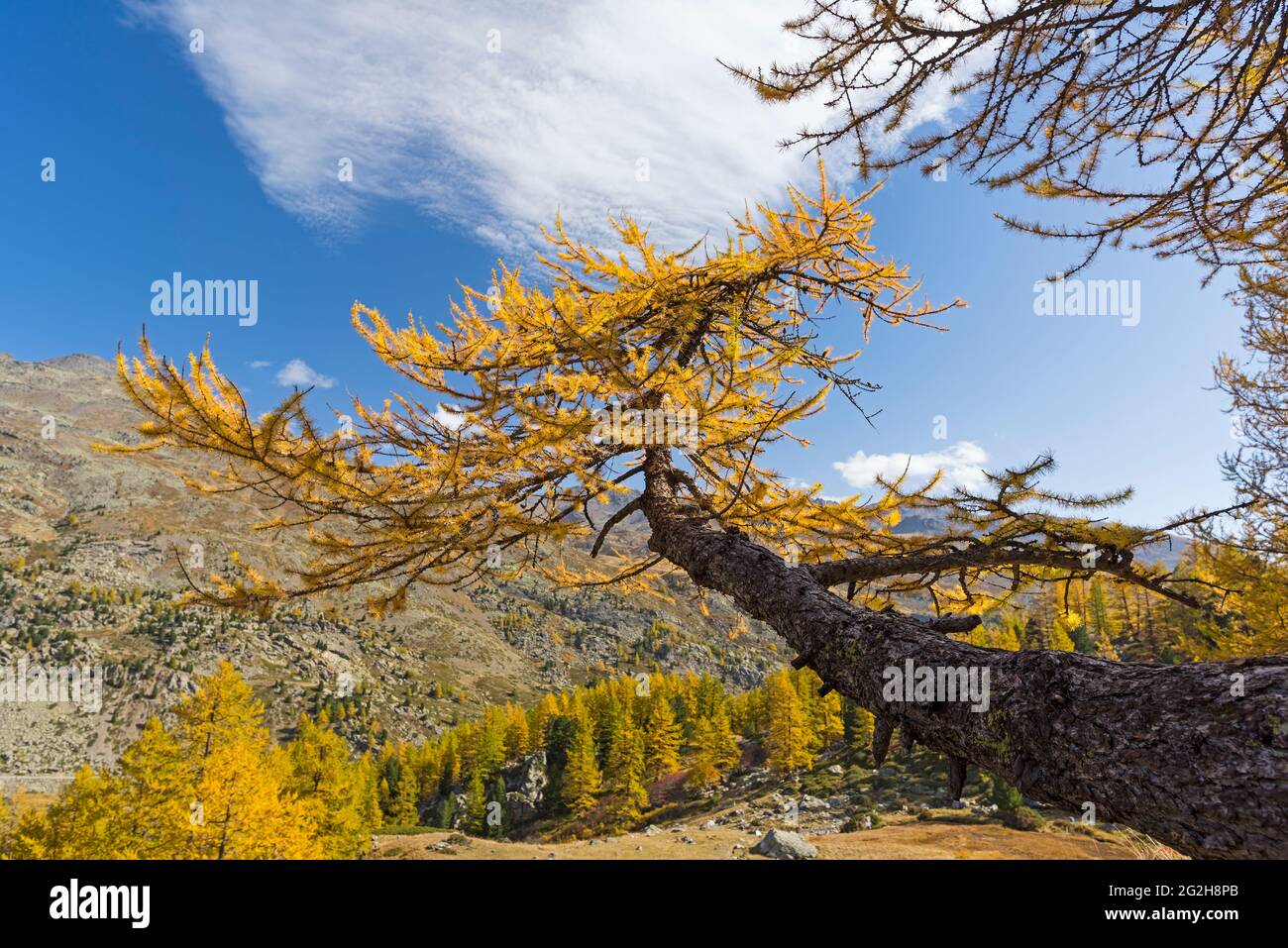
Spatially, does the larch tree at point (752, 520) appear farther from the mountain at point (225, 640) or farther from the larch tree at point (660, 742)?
the mountain at point (225, 640)

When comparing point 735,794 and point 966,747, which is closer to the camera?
point 966,747

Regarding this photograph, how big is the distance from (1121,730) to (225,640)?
517 ft

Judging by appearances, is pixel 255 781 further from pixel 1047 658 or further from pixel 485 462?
pixel 1047 658

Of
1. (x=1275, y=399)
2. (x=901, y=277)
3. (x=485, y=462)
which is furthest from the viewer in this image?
(x=1275, y=399)

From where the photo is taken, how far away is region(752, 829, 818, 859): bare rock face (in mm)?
23734

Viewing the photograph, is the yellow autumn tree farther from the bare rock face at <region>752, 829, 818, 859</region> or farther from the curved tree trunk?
the curved tree trunk

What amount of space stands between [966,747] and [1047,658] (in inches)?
16.7

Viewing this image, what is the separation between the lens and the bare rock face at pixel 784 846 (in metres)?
23.7

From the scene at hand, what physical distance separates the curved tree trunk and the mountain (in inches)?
2961

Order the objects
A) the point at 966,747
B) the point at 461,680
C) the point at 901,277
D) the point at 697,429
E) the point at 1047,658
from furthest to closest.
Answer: the point at 461,680 → the point at 901,277 → the point at 697,429 → the point at 966,747 → the point at 1047,658

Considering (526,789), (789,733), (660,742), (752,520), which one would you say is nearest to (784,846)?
(789,733)
